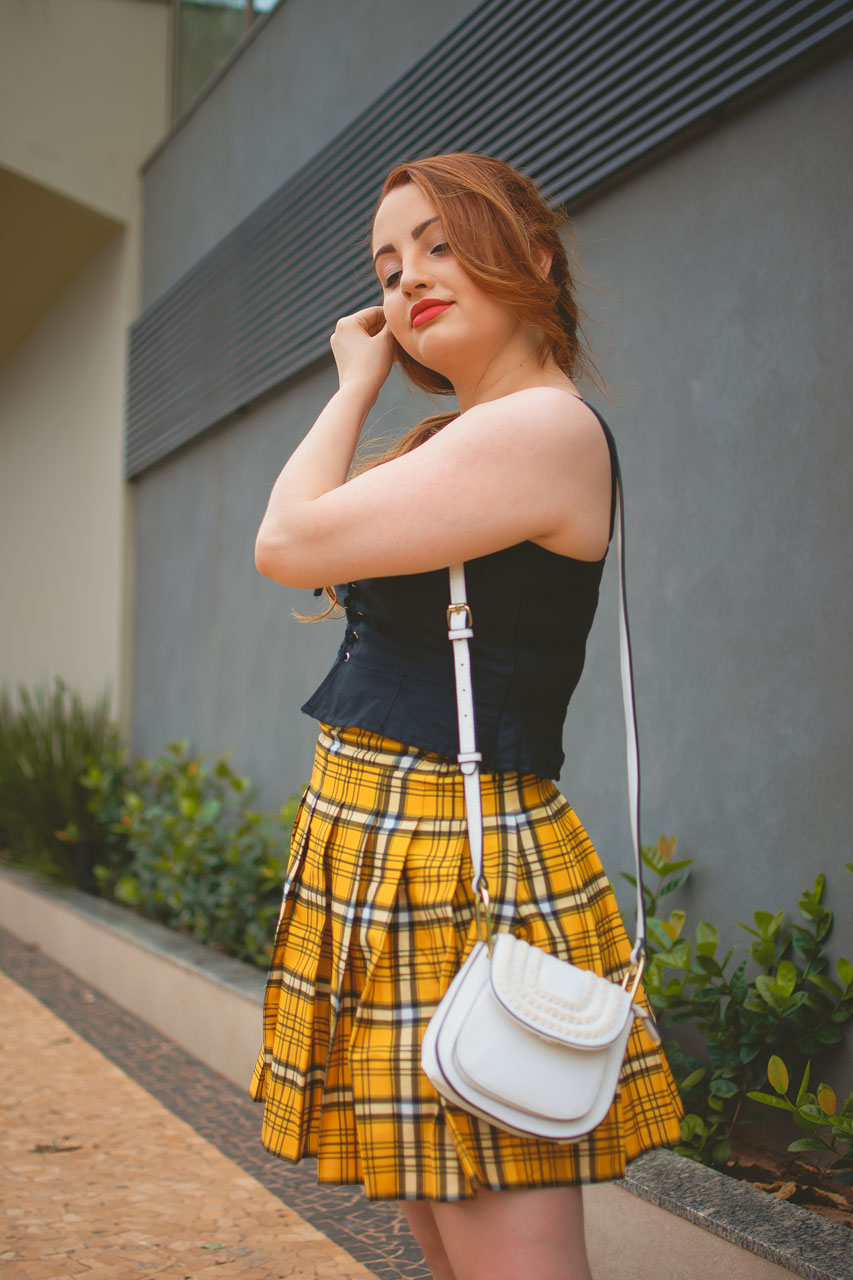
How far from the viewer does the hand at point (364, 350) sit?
1.45m

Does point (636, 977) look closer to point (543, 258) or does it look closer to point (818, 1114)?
point (543, 258)

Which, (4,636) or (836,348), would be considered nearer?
(836,348)

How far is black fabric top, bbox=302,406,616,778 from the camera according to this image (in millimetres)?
1182

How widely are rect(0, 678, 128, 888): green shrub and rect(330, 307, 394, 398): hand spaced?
16.4 feet

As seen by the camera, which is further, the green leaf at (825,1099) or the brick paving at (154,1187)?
the brick paving at (154,1187)

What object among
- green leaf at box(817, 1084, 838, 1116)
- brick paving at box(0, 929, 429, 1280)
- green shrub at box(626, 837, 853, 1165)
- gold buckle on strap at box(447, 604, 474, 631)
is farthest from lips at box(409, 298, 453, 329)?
brick paving at box(0, 929, 429, 1280)

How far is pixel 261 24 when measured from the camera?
562 centimetres

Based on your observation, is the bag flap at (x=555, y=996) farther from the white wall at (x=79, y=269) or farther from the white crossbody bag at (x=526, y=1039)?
the white wall at (x=79, y=269)

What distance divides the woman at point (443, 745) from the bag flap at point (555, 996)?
84 mm

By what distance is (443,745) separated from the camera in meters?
1.19

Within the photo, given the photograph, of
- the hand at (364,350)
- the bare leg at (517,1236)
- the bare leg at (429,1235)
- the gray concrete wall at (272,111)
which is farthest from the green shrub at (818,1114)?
the gray concrete wall at (272,111)

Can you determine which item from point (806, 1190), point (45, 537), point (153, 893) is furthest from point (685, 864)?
point (45, 537)

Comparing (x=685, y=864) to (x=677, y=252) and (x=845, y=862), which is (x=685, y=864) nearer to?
(x=845, y=862)

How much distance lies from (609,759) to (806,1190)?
1.26m
